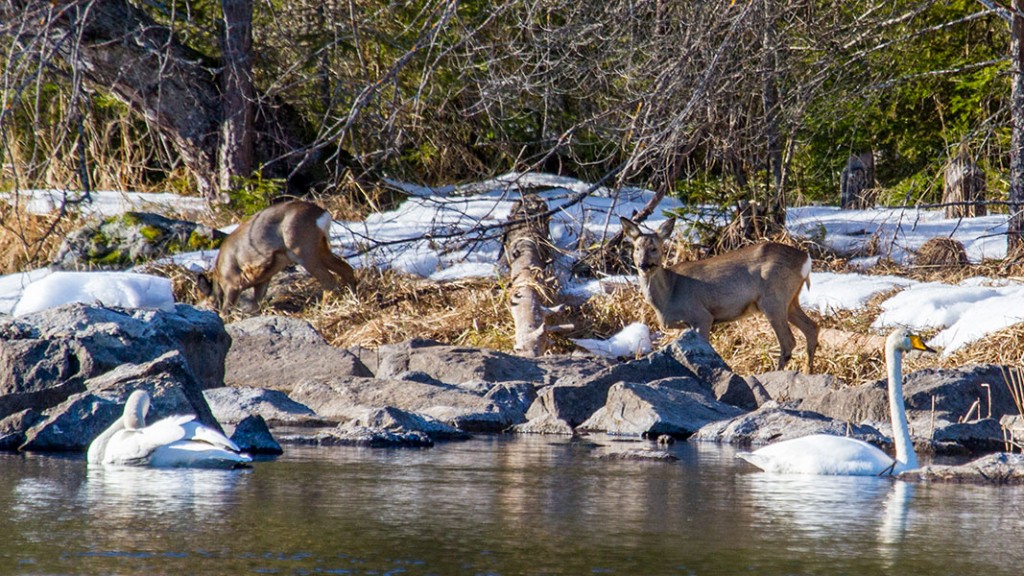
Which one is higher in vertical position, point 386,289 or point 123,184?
point 123,184

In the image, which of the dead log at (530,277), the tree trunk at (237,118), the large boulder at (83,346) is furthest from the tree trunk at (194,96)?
the large boulder at (83,346)

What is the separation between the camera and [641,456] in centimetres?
822

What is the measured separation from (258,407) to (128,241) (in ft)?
25.6

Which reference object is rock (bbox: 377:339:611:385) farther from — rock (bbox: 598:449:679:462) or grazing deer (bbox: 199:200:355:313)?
grazing deer (bbox: 199:200:355:313)

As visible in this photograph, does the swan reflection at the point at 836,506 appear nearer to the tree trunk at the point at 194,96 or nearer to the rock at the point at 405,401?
the rock at the point at 405,401

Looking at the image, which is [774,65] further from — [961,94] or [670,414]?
[961,94]

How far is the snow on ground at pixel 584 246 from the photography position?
12.6 metres

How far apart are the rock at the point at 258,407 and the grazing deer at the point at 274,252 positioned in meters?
5.76

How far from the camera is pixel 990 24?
17906 mm

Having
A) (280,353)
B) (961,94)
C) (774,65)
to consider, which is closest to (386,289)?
(280,353)

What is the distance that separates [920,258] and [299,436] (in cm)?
847

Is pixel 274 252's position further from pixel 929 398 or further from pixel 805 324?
pixel 929 398

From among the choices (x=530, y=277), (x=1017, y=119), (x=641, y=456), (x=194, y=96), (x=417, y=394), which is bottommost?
(x=641, y=456)

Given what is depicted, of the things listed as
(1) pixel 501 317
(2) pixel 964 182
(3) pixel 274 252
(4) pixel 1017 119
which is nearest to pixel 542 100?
(1) pixel 501 317
